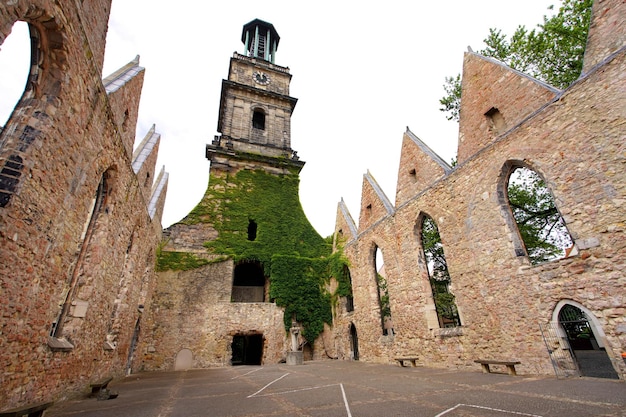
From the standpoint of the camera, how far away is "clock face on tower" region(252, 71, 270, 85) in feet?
78.5

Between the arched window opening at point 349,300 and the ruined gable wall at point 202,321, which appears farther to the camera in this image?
the arched window opening at point 349,300

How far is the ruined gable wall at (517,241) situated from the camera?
18.1 ft

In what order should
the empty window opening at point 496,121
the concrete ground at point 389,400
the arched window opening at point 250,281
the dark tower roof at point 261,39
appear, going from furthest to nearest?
the dark tower roof at point 261,39, the arched window opening at point 250,281, the empty window opening at point 496,121, the concrete ground at point 389,400

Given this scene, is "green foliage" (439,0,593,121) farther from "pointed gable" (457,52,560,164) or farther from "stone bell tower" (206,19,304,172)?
"stone bell tower" (206,19,304,172)

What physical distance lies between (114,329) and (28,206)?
6.33 m

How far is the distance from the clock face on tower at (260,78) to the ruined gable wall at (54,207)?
63.8 feet

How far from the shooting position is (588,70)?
6.34m

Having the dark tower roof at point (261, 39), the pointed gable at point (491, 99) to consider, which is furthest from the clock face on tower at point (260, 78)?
the pointed gable at point (491, 99)

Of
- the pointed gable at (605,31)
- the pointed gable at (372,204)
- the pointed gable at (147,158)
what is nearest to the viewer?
the pointed gable at (605,31)

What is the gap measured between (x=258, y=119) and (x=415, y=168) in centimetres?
1647

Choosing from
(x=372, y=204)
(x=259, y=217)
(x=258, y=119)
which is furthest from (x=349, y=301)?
(x=258, y=119)

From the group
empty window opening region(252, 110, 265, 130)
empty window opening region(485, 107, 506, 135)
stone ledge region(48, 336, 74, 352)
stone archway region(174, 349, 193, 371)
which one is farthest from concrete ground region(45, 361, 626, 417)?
empty window opening region(252, 110, 265, 130)

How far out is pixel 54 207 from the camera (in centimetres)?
433

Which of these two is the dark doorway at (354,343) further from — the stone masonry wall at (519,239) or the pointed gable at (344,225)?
the pointed gable at (344,225)
